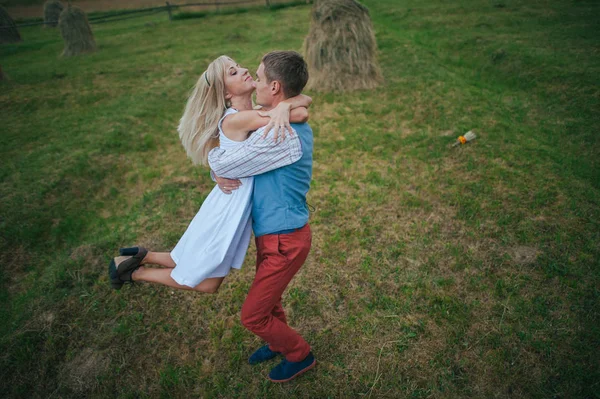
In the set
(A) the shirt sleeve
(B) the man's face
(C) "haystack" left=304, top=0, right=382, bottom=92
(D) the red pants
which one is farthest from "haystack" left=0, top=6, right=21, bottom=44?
(D) the red pants

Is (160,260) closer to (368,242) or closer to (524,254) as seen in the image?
(368,242)

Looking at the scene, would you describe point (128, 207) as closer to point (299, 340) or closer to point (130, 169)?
point (130, 169)

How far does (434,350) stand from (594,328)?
1247mm

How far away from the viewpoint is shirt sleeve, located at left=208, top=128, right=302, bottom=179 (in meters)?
1.85

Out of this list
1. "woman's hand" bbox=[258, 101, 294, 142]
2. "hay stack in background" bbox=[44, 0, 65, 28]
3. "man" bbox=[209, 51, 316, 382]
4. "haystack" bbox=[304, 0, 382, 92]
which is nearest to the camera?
"woman's hand" bbox=[258, 101, 294, 142]

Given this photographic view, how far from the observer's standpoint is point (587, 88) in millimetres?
5789

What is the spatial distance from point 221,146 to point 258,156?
328 millimetres

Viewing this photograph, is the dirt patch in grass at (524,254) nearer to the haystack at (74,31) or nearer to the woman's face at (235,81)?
the woman's face at (235,81)

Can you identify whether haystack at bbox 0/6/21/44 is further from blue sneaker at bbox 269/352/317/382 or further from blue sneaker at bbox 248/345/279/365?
blue sneaker at bbox 269/352/317/382

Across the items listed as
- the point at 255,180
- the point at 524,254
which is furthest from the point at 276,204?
the point at 524,254

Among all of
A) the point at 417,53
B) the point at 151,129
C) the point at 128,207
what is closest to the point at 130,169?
the point at 128,207

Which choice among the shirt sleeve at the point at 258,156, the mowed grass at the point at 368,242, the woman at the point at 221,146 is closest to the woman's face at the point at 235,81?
the woman at the point at 221,146

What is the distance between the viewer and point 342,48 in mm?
7121

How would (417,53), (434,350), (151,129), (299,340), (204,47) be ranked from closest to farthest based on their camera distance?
(299,340) < (434,350) < (151,129) < (417,53) < (204,47)
